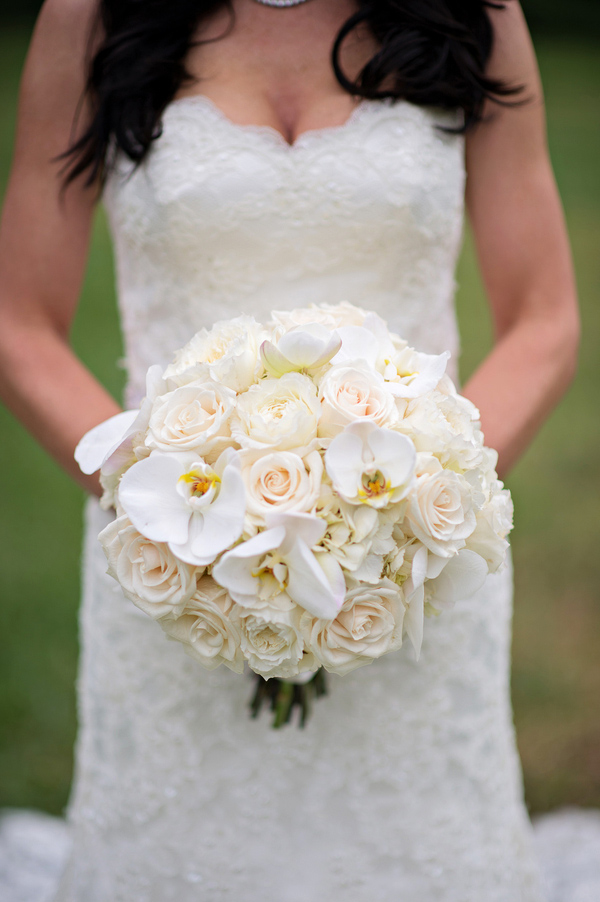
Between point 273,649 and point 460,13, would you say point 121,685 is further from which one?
point 460,13

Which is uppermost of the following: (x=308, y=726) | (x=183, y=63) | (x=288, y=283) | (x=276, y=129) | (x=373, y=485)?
(x=183, y=63)

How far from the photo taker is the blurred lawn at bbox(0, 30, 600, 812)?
3432 millimetres

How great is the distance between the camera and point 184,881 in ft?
6.40

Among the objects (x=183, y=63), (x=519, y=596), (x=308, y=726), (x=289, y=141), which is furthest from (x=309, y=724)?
(x=519, y=596)

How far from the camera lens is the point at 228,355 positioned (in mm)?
1223

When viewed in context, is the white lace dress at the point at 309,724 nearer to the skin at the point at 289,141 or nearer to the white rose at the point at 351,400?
the skin at the point at 289,141

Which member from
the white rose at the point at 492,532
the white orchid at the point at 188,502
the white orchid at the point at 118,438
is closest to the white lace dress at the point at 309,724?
the white orchid at the point at 118,438

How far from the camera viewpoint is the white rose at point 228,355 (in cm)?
122

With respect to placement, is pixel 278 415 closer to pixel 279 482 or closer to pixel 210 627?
pixel 279 482

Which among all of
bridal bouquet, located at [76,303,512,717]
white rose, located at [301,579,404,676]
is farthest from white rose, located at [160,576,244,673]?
white rose, located at [301,579,404,676]

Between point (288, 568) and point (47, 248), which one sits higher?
point (47, 248)

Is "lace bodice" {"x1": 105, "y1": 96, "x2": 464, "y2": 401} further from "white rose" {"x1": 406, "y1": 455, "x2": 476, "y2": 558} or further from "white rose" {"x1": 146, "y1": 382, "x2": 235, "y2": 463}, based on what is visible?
"white rose" {"x1": 406, "y1": 455, "x2": 476, "y2": 558}

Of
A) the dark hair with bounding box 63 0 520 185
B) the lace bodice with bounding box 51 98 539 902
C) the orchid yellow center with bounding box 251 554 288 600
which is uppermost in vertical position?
the dark hair with bounding box 63 0 520 185

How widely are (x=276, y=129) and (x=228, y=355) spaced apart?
2.65ft
